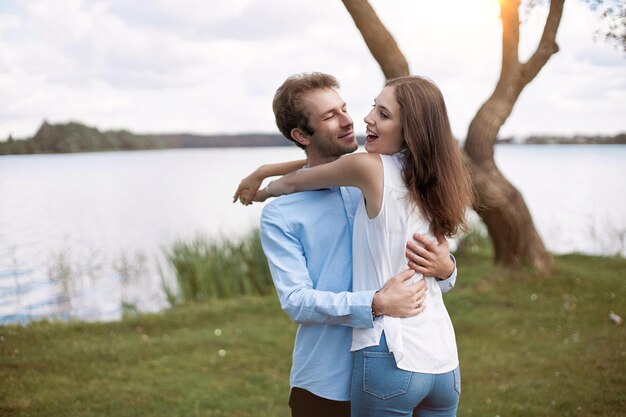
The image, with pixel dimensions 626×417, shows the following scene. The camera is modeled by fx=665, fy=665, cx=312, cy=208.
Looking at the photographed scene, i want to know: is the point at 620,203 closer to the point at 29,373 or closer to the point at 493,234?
the point at 493,234

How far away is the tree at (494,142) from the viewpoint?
7078mm

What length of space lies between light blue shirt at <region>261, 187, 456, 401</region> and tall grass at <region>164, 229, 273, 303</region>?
19.3 feet

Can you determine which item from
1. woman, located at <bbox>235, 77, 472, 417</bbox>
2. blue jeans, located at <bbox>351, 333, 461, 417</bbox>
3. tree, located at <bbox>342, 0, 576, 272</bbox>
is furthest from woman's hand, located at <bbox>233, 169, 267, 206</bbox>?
tree, located at <bbox>342, 0, 576, 272</bbox>

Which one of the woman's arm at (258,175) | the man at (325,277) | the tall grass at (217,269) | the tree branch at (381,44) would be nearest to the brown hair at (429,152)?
the man at (325,277)

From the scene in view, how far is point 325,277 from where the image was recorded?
7.00ft

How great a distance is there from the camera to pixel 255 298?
7.65m

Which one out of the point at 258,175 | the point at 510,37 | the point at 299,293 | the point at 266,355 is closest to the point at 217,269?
the point at 266,355

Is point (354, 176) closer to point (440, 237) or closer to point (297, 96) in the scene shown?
point (440, 237)

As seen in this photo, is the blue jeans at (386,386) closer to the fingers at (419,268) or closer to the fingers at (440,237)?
the fingers at (419,268)

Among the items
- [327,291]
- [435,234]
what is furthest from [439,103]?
[327,291]

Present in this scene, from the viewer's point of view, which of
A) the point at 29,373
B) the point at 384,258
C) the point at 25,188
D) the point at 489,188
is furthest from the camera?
the point at 25,188

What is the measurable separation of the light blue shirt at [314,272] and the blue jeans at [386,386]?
145 mm

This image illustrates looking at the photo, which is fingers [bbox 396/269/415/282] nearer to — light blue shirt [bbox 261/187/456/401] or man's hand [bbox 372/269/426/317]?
man's hand [bbox 372/269/426/317]

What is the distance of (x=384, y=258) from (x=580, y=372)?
3.75 m
